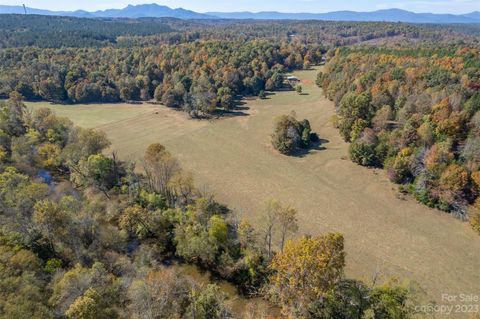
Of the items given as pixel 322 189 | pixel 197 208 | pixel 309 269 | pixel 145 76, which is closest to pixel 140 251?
Result: pixel 197 208

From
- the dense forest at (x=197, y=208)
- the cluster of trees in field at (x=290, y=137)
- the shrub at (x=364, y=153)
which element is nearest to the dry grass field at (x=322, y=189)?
the shrub at (x=364, y=153)

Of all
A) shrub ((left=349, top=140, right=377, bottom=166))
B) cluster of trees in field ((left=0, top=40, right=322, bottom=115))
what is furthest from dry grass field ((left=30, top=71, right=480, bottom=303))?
cluster of trees in field ((left=0, top=40, right=322, bottom=115))

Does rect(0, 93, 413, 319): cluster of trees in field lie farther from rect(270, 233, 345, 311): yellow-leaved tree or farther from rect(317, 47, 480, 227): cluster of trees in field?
rect(317, 47, 480, 227): cluster of trees in field

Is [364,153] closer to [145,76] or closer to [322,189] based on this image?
[322,189]

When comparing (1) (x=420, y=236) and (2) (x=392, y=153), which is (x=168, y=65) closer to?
(2) (x=392, y=153)

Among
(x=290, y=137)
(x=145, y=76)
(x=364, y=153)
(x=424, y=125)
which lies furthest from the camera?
(x=145, y=76)

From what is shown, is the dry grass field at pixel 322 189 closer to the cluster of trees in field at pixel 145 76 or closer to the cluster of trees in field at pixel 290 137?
the cluster of trees in field at pixel 290 137
